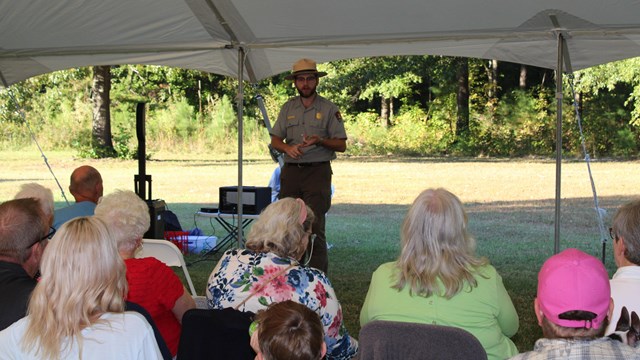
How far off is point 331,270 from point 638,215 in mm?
4304

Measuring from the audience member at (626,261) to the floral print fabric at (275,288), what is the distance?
891 millimetres

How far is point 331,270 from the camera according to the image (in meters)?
6.92

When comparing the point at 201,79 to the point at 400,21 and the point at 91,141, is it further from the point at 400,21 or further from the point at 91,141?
the point at 400,21

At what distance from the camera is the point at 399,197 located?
14.3m

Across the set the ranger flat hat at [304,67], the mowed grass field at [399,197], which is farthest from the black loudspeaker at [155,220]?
the ranger flat hat at [304,67]

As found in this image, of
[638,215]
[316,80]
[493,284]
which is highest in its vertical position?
[316,80]

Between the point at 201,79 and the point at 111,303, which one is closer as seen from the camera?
the point at 111,303

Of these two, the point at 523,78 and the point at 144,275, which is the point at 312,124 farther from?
the point at 523,78

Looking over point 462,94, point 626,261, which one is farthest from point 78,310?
point 462,94

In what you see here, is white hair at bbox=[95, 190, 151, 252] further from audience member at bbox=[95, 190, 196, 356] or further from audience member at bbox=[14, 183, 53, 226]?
audience member at bbox=[14, 183, 53, 226]

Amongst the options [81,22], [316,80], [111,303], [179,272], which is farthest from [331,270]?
[111,303]

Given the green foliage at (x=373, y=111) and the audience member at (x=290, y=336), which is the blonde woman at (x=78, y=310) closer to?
the audience member at (x=290, y=336)

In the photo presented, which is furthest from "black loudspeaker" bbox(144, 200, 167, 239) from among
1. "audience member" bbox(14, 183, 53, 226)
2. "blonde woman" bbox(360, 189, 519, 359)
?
"blonde woman" bbox(360, 189, 519, 359)

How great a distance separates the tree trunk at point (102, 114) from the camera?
19938 mm
